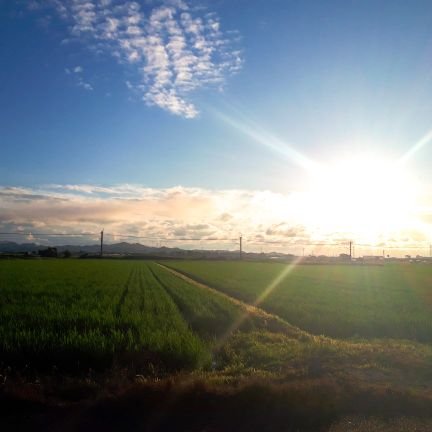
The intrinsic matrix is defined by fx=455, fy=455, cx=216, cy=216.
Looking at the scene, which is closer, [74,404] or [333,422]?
[333,422]

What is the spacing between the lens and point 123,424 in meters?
6.05

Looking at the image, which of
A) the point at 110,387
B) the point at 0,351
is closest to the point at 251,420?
the point at 110,387

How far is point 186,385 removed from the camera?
721cm

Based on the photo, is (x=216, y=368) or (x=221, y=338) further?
(x=221, y=338)

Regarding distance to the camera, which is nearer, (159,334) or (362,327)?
(159,334)

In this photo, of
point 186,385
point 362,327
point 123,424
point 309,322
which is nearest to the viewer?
point 123,424

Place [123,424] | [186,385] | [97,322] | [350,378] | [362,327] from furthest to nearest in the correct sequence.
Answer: [362,327] → [97,322] → [350,378] → [186,385] → [123,424]

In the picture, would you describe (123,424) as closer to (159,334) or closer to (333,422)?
(333,422)

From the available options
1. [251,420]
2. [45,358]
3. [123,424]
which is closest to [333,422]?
[251,420]

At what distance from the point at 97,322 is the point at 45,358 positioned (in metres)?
3.54

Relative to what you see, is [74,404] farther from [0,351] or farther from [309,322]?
[309,322]

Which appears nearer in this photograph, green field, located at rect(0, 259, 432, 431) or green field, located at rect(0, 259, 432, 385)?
green field, located at rect(0, 259, 432, 431)

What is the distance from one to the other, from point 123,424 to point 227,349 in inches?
213

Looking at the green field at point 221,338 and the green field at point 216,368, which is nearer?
the green field at point 216,368
